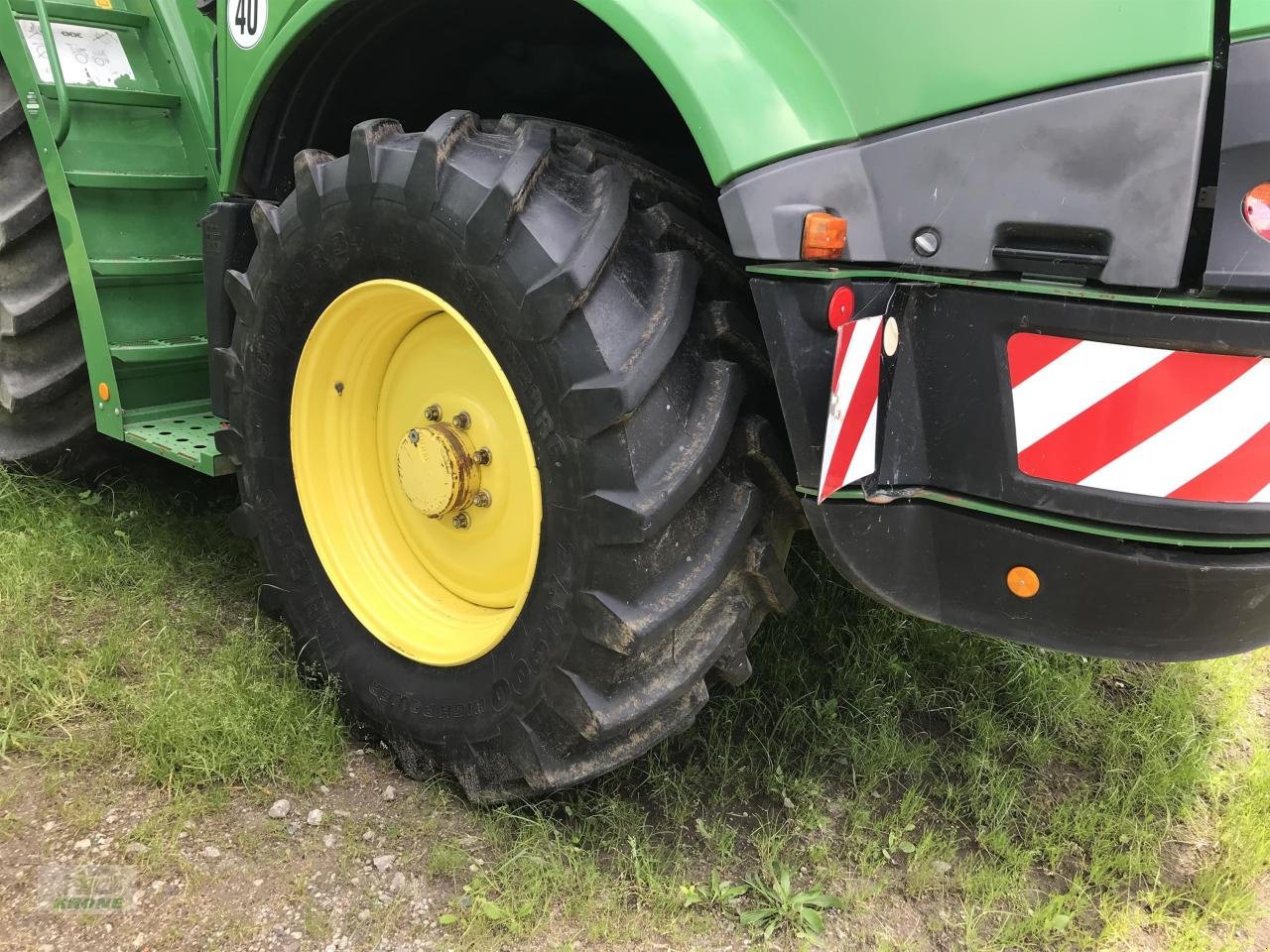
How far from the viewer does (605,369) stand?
149 centimetres

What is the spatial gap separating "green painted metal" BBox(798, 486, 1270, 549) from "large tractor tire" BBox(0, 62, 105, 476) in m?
2.15

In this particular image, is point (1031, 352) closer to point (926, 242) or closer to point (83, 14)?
point (926, 242)

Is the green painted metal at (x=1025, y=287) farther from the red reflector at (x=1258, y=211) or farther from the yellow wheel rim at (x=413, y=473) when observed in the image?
the yellow wheel rim at (x=413, y=473)

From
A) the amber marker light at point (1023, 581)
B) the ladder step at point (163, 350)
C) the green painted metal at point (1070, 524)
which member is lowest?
the ladder step at point (163, 350)

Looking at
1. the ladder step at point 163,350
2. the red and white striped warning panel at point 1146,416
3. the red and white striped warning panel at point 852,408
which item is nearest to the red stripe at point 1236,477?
the red and white striped warning panel at point 1146,416

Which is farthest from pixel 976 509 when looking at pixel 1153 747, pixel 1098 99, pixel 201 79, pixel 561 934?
pixel 201 79

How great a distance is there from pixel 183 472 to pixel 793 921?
2330 mm

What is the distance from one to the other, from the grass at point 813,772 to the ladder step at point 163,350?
53 centimetres

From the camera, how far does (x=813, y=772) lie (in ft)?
6.94

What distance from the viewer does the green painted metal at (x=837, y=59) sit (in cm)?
122

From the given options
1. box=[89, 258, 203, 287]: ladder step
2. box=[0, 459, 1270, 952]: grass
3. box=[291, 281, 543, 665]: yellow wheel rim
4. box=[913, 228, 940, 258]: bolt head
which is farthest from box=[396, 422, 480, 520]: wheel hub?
box=[89, 258, 203, 287]: ladder step

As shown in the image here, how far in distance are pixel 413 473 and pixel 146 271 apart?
1096 millimetres

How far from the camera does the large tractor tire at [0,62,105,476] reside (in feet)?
8.54

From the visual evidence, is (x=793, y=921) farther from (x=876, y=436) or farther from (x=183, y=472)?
(x=183, y=472)
